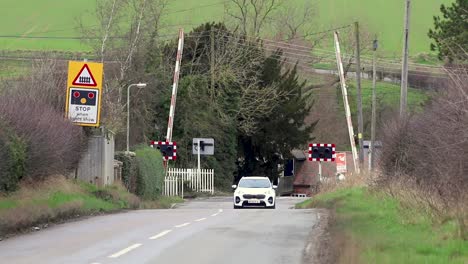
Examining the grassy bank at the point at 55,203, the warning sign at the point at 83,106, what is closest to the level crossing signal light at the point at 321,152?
the grassy bank at the point at 55,203

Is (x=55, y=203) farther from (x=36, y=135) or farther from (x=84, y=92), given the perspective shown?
(x=84, y=92)

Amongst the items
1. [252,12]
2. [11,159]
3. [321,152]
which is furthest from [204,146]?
[11,159]

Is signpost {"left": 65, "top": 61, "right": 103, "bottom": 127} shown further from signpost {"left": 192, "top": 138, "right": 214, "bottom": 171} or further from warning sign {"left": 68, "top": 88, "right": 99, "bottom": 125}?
signpost {"left": 192, "top": 138, "right": 214, "bottom": 171}

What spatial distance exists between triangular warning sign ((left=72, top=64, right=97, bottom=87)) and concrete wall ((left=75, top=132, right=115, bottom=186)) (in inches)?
177

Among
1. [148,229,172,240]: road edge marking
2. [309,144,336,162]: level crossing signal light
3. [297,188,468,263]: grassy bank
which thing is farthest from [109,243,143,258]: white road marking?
[309,144,336,162]: level crossing signal light

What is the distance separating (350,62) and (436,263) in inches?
2413

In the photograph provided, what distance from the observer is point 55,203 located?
25578 mm

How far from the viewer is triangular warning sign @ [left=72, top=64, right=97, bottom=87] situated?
31.0 metres

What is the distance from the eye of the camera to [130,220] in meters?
25.0

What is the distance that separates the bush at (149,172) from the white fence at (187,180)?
6072 millimetres

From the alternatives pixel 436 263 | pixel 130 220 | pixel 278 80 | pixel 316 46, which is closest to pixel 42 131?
pixel 130 220

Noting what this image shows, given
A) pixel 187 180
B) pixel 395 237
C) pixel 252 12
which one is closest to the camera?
pixel 395 237

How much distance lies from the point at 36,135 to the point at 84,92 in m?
6.20

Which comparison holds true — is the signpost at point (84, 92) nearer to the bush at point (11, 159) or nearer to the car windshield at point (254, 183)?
the bush at point (11, 159)
